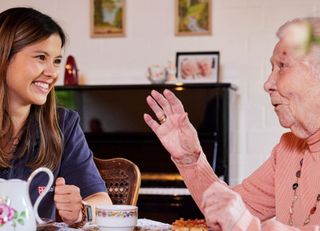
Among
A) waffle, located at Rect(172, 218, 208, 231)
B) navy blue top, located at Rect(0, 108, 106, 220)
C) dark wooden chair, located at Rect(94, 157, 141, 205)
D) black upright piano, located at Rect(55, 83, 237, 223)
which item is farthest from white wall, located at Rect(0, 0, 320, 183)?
waffle, located at Rect(172, 218, 208, 231)

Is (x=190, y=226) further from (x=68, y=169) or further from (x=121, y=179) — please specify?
(x=121, y=179)

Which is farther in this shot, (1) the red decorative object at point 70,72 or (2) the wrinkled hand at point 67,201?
(1) the red decorative object at point 70,72

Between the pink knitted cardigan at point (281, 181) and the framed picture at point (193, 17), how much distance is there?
2.59 m

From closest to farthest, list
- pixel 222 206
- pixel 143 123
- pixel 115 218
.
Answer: pixel 222 206 < pixel 115 218 < pixel 143 123

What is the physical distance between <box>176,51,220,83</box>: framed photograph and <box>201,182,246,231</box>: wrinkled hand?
3115 millimetres

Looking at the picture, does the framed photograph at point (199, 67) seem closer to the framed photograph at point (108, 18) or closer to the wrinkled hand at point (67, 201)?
the framed photograph at point (108, 18)

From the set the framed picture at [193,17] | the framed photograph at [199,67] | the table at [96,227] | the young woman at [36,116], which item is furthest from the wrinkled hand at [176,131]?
the framed picture at [193,17]

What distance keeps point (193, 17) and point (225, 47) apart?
30 cm

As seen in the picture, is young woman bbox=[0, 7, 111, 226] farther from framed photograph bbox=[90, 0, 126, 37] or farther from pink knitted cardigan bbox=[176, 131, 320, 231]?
framed photograph bbox=[90, 0, 126, 37]

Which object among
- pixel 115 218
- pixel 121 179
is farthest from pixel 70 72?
pixel 115 218

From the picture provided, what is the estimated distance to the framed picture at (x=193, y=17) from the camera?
4359 millimetres

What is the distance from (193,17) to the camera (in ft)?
14.4

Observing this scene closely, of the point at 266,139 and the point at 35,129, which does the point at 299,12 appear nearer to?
the point at 266,139

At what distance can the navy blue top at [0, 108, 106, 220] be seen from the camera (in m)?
2.08
